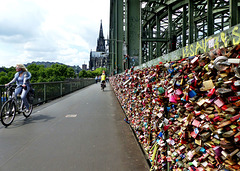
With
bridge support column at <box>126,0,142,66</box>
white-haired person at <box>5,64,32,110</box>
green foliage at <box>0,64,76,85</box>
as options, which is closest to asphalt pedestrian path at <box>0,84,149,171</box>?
white-haired person at <box>5,64,32,110</box>

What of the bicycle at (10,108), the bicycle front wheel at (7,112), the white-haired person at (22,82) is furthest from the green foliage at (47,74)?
the bicycle front wheel at (7,112)

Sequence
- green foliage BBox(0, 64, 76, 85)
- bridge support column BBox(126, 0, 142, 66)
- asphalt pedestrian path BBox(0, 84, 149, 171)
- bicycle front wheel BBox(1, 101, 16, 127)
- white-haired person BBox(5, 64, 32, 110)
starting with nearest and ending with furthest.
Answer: asphalt pedestrian path BBox(0, 84, 149, 171) → bicycle front wheel BBox(1, 101, 16, 127) → white-haired person BBox(5, 64, 32, 110) → bridge support column BBox(126, 0, 142, 66) → green foliage BBox(0, 64, 76, 85)

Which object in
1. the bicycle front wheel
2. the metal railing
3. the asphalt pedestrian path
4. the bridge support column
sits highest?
the bridge support column

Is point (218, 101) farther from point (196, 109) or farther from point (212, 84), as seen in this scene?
point (196, 109)

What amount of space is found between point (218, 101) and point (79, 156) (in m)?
2.90

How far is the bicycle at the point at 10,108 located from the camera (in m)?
5.48

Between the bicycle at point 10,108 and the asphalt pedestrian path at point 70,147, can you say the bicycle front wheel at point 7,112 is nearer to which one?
the bicycle at point 10,108

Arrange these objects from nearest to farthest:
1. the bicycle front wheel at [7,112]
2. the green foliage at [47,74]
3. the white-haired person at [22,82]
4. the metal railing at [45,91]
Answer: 1. the bicycle front wheel at [7,112]
2. the white-haired person at [22,82]
3. the metal railing at [45,91]
4. the green foliage at [47,74]

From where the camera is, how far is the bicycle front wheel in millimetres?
5425

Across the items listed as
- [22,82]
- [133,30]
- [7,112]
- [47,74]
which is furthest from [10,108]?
[47,74]

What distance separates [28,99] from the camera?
672cm

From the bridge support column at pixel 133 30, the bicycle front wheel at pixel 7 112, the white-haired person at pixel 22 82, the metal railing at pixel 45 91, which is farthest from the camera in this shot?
the bridge support column at pixel 133 30

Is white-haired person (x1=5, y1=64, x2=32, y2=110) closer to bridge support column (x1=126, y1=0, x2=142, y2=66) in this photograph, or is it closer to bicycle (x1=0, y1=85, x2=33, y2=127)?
bicycle (x1=0, y1=85, x2=33, y2=127)

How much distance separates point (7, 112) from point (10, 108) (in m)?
0.28
